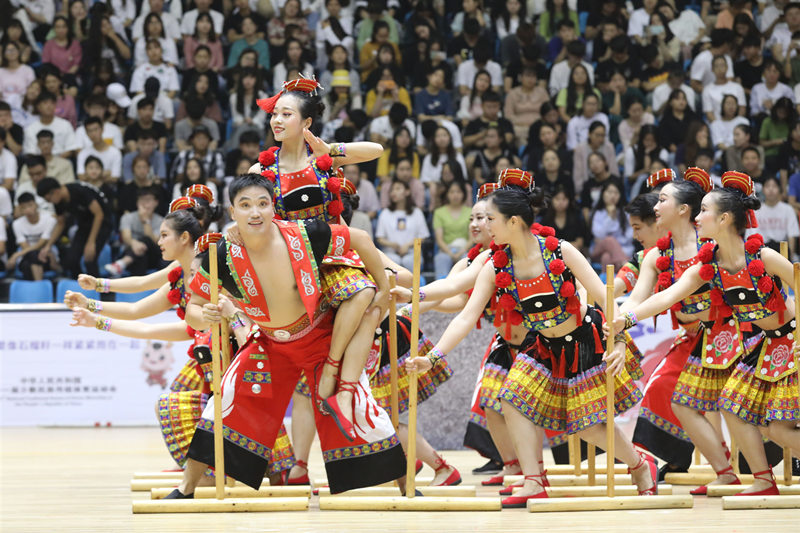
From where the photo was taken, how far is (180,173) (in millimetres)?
10227

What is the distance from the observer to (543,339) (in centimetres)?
495

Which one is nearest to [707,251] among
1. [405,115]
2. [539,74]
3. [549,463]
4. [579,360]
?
[579,360]

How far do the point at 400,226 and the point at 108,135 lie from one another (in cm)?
312

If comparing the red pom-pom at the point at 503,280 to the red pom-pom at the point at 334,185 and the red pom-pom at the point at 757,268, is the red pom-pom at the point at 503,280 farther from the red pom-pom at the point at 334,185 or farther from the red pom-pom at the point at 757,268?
the red pom-pom at the point at 757,268

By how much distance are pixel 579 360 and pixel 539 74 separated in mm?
7160

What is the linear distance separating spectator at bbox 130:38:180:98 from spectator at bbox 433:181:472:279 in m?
3.28

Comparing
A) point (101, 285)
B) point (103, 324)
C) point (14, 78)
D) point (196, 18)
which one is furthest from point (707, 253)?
point (14, 78)

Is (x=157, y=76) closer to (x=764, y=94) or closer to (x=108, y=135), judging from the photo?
(x=108, y=135)

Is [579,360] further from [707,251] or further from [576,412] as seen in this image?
[707,251]

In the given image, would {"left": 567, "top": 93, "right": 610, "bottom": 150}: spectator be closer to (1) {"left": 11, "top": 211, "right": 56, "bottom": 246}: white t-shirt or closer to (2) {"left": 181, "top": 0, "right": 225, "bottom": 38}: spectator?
(2) {"left": 181, "top": 0, "right": 225, "bottom": 38}: spectator

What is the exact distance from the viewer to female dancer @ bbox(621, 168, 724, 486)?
5352mm

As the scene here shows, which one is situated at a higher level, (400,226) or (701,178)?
(400,226)

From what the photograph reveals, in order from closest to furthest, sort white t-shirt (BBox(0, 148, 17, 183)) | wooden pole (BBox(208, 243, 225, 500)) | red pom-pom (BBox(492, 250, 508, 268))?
wooden pole (BBox(208, 243, 225, 500)) < red pom-pom (BBox(492, 250, 508, 268)) < white t-shirt (BBox(0, 148, 17, 183))

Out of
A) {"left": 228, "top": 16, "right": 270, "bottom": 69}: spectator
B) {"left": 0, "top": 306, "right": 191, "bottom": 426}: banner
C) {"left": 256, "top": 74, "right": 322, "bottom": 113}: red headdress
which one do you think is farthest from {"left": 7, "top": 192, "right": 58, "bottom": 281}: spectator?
{"left": 256, "top": 74, "right": 322, "bottom": 113}: red headdress
